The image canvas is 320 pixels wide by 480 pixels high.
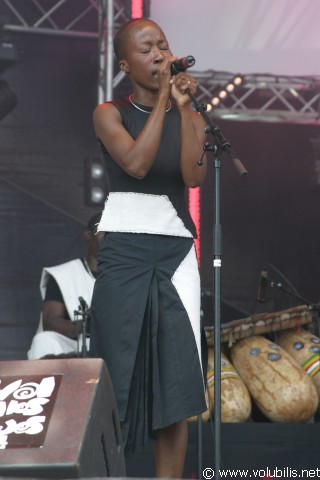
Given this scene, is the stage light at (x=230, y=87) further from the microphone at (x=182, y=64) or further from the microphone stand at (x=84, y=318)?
the microphone at (x=182, y=64)

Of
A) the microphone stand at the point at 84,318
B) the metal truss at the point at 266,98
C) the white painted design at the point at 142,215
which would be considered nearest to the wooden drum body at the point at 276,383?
the microphone stand at the point at 84,318

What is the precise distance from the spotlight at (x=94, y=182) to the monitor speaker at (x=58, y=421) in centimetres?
375

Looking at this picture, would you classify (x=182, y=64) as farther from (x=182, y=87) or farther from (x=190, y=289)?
(x=190, y=289)

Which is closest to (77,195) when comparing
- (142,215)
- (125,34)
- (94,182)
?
(94,182)

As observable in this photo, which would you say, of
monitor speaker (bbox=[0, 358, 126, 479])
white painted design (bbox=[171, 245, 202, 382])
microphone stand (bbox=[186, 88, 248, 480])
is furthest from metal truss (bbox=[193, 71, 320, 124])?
monitor speaker (bbox=[0, 358, 126, 479])

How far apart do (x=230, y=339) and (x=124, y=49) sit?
7.88 feet

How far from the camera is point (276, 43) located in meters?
5.91

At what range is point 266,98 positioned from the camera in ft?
20.5

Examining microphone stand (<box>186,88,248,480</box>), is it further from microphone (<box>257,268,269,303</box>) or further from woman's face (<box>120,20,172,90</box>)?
microphone (<box>257,268,269,303</box>)

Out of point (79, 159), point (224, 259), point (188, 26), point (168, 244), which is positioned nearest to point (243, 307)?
point (224, 259)

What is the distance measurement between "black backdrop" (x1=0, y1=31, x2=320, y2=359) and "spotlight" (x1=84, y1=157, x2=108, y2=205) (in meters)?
0.06

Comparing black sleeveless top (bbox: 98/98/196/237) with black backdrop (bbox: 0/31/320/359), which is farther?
black backdrop (bbox: 0/31/320/359)

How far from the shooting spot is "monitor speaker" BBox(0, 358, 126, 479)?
1875mm

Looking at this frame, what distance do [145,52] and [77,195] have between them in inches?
114
